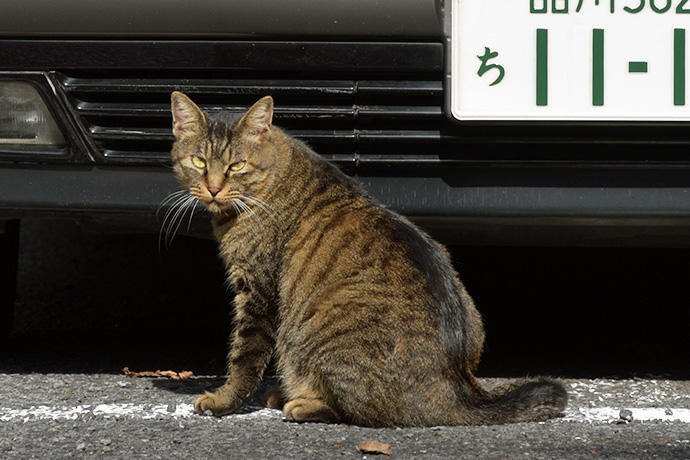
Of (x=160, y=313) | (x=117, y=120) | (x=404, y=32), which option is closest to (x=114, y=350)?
(x=160, y=313)

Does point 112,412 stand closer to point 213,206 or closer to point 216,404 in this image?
point 216,404

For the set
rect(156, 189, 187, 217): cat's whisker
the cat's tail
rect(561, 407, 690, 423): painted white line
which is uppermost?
rect(156, 189, 187, 217): cat's whisker

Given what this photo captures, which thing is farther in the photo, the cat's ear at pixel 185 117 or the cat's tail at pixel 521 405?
the cat's ear at pixel 185 117

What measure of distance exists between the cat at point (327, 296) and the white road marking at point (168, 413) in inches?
2.8

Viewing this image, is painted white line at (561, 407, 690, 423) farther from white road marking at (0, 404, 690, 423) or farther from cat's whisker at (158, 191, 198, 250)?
cat's whisker at (158, 191, 198, 250)

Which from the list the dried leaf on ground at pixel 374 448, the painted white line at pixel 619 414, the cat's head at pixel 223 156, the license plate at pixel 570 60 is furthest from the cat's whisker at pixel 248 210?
the painted white line at pixel 619 414

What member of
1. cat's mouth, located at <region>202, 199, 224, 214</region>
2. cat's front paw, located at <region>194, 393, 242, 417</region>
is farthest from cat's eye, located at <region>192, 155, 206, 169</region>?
cat's front paw, located at <region>194, 393, 242, 417</region>

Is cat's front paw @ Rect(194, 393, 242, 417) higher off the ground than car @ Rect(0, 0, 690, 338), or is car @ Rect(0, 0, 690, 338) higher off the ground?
car @ Rect(0, 0, 690, 338)

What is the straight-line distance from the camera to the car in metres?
2.81

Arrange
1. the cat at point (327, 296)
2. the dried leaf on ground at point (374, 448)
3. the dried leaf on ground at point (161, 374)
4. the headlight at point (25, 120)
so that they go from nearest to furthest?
the dried leaf on ground at point (374, 448)
the cat at point (327, 296)
the headlight at point (25, 120)
the dried leaf on ground at point (161, 374)

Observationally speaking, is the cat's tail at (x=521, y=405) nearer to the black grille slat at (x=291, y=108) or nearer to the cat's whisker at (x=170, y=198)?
the black grille slat at (x=291, y=108)

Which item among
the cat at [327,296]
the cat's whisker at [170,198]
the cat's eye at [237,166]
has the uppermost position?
the cat's eye at [237,166]

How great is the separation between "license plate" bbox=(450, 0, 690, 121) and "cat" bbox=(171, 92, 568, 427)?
0.44 m

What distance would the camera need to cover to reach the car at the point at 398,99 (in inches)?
111
